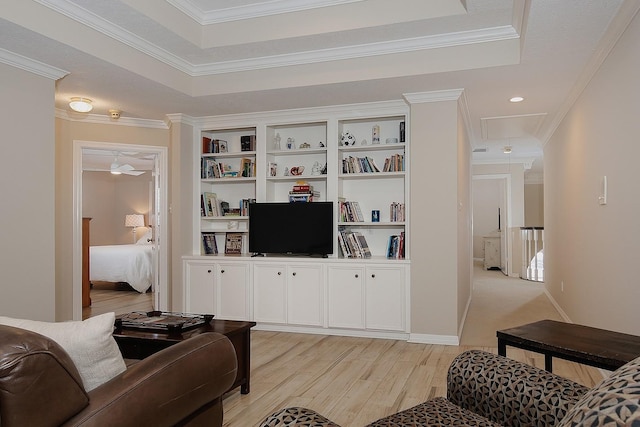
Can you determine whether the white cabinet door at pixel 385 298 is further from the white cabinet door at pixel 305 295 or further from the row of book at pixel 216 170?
the row of book at pixel 216 170

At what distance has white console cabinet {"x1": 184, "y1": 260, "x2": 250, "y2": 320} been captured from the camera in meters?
5.21

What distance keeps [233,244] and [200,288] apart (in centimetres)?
64

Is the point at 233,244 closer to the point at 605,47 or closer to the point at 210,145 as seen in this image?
the point at 210,145

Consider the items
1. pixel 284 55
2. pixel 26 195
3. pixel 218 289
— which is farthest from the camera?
pixel 218 289

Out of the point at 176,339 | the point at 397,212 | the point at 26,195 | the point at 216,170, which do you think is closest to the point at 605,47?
the point at 397,212

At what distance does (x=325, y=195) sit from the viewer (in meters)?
5.46

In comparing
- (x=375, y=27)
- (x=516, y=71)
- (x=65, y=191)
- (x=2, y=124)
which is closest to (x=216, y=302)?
(x=65, y=191)

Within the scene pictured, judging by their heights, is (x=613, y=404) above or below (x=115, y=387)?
above

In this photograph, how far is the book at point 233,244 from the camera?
221 inches

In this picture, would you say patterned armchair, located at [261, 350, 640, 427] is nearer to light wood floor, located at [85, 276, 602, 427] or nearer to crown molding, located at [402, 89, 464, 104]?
light wood floor, located at [85, 276, 602, 427]

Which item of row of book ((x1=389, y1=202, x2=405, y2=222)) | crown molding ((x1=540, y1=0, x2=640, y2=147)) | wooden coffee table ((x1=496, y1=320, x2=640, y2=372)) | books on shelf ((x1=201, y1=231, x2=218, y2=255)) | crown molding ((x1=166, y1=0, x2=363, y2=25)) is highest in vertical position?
crown molding ((x1=166, y1=0, x2=363, y2=25))

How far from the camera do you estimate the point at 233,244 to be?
18.5 feet

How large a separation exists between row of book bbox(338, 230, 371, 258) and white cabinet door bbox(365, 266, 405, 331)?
0.26 meters

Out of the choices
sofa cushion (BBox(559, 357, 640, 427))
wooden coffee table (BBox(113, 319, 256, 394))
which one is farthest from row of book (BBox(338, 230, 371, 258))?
sofa cushion (BBox(559, 357, 640, 427))
